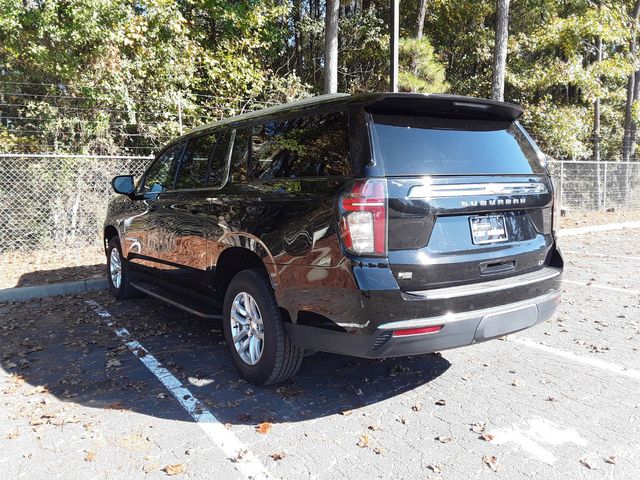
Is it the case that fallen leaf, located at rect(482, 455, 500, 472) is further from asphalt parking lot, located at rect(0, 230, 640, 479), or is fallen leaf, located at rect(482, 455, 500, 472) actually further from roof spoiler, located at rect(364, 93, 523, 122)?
roof spoiler, located at rect(364, 93, 523, 122)

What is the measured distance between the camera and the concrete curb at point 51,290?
6.55 m

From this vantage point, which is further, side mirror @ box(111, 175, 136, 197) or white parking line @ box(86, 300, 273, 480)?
side mirror @ box(111, 175, 136, 197)

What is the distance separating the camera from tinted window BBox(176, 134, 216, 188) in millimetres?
4547

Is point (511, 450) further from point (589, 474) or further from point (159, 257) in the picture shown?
point (159, 257)

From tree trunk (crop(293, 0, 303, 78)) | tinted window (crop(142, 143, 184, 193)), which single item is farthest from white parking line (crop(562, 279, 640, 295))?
tree trunk (crop(293, 0, 303, 78))

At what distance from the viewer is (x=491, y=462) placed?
2756 mm

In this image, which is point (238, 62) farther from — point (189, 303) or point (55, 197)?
point (189, 303)

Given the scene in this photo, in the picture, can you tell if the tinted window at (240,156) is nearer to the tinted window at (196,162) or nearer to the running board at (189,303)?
the tinted window at (196,162)

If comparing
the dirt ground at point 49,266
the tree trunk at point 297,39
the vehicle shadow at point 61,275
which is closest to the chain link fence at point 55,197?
the dirt ground at point 49,266

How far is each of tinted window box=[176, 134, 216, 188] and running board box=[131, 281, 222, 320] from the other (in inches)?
40.7

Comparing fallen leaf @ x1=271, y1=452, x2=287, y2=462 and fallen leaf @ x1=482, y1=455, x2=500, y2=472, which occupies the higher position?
fallen leaf @ x1=482, y1=455, x2=500, y2=472

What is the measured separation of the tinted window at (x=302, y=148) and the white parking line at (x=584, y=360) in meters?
2.66


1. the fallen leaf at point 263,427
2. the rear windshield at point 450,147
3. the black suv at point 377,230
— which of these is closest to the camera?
the black suv at point 377,230

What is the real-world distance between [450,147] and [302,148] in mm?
974
